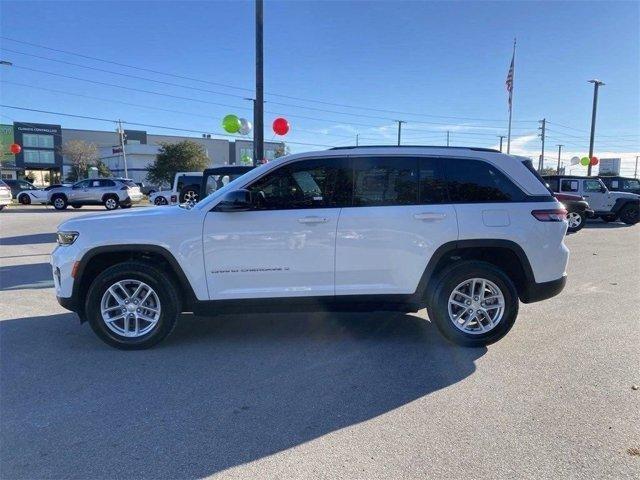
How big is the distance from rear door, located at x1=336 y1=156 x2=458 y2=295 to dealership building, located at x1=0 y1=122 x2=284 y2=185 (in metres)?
71.3

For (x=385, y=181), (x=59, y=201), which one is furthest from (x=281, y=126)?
(x=59, y=201)

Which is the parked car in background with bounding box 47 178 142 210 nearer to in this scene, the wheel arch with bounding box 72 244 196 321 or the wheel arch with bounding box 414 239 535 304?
the wheel arch with bounding box 72 244 196 321

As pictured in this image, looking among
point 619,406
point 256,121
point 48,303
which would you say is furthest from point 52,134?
point 619,406

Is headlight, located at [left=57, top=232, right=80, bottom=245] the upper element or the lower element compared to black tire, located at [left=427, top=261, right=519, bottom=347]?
upper

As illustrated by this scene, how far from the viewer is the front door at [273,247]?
4.43 metres

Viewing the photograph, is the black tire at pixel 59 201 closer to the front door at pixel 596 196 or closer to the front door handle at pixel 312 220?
the front door at pixel 596 196

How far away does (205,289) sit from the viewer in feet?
14.7

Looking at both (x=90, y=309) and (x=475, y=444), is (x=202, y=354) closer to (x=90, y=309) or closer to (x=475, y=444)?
(x=90, y=309)

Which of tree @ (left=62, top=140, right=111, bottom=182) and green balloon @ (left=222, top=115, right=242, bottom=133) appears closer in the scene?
green balloon @ (left=222, top=115, right=242, bottom=133)

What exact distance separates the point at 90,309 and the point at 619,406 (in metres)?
4.52

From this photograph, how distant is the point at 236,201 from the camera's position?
14.1 feet

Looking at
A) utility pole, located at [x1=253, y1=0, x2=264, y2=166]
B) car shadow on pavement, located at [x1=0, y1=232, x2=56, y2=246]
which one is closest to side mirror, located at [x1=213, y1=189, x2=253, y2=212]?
car shadow on pavement, located at [x1=0, y1=232, x2=56, y2=246]

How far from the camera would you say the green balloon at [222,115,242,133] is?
16.7 metres

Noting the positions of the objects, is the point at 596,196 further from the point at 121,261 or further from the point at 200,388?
the point at 200,388
